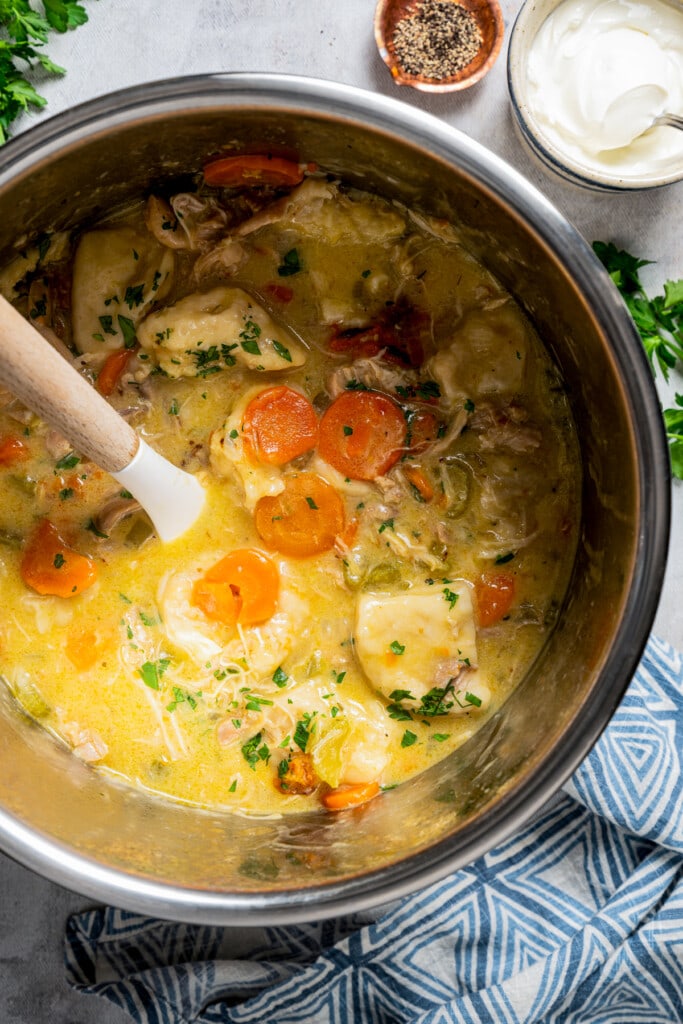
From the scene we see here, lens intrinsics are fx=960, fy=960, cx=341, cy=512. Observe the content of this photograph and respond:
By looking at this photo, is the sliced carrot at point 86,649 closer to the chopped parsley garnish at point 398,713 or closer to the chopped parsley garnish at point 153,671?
the chopped parsley garnish at point 153,671

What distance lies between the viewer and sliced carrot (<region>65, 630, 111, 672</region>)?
9.42 feet

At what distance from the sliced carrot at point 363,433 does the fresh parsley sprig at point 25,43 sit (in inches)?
48.0

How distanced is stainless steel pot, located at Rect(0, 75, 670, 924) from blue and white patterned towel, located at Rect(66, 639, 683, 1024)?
36cm

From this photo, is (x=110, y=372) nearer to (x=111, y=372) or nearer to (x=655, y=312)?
(x=111, y=372)

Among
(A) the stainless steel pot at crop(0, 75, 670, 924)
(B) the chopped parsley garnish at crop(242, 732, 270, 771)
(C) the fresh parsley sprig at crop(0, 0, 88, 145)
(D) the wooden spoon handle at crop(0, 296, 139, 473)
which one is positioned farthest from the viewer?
(B) the chopped parsley garnish at crop(242, 732, 270, 771)

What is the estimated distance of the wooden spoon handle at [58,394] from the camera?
197 cm

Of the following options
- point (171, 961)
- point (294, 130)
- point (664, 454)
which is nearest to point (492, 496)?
point (664, 454)

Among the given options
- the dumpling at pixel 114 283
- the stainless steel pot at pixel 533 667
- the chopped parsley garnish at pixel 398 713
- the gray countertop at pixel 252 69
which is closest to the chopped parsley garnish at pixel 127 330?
the dumpling at pixel 114 283

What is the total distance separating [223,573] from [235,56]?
5.05 ft

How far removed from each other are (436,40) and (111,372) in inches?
53.7

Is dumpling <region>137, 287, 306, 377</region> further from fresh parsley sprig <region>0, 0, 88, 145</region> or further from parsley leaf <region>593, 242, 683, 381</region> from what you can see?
parsley leaf <region>593, 242, 683, 381</region>

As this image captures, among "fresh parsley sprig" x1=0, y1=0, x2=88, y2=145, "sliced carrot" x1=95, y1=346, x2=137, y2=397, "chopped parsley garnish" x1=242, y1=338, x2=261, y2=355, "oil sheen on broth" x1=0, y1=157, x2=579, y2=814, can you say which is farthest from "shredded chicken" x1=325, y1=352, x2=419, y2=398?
"fresh parsley sprig" x1=0, y1=0, x2=88, y2=145

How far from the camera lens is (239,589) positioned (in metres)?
2.86

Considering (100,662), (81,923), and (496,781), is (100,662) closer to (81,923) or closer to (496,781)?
(81,923)
